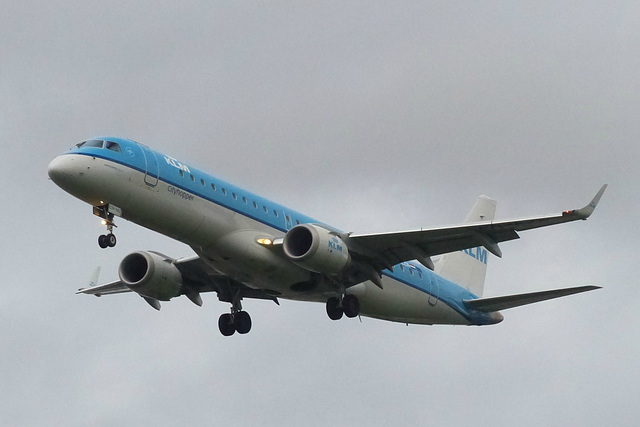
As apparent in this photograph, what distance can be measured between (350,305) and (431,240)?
419 centimetres

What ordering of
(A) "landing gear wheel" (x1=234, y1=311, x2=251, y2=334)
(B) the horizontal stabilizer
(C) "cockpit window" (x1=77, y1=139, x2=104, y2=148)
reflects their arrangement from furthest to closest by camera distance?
(A) "landing gear wheel" (x1=234, y1=311, x2=251, y2=334), (B) the horizontal stabilizer, (C) "cockpit window" (x1=77, y1=139, x2=104, y2=148)

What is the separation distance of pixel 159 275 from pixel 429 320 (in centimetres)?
1169

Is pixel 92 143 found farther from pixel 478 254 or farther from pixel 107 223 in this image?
pixel 478 254

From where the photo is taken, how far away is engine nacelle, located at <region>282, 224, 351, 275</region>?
4231 centimetres

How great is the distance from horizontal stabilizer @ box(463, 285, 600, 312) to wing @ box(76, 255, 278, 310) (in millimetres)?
8813

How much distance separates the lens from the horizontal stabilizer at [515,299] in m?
45.1

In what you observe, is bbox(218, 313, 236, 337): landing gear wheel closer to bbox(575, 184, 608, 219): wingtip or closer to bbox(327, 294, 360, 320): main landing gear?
bbox(327, 294, 360, 320): main landing gear

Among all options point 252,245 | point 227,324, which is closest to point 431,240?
point 252,245

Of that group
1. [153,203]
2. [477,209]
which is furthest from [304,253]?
[477,209]

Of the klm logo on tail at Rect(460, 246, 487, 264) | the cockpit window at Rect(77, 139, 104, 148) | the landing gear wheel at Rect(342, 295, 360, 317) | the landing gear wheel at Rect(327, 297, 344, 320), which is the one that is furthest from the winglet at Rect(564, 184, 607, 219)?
the klm logo on tail at Rect(460, 246, 487, 264)

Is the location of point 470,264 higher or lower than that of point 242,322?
higher

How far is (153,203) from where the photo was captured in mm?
40688

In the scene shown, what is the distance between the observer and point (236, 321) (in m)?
48.8

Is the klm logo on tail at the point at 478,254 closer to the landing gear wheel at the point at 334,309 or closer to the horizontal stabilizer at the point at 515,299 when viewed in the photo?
the horizontal stabilizer at the point at 515,299
